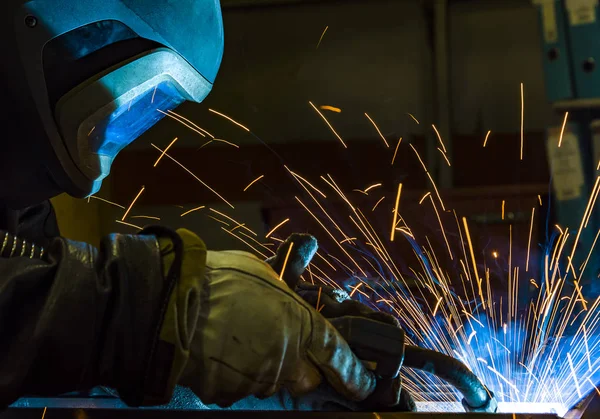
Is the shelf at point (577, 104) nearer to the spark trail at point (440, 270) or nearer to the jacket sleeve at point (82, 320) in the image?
the spark trail at point (440, 270)

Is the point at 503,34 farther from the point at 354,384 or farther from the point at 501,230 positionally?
the point at 354,384

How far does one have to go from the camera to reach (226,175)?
3266 mm

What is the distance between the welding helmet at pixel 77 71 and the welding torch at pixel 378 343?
0.56 m

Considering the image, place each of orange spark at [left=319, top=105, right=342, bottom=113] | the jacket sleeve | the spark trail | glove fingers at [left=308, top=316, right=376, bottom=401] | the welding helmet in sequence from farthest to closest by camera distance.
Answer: orange spark at [left=319, top=105, right=342, bottom=113], the spark trail, the welding helmet, glove fingers at [left=308, top=316, right=376, bottom=401], the jacket sleeve

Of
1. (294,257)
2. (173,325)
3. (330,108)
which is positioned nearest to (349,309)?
(294,257)

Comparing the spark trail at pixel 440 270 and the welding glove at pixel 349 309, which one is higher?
the welding glove at pixel 349 309

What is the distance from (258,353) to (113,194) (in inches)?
106

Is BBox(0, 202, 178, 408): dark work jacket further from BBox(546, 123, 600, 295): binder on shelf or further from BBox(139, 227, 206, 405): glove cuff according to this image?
BBox(546, 123, 600, 295): binder on shelf

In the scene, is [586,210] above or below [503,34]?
below

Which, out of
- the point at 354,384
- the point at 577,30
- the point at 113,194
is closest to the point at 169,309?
the point at 354,384

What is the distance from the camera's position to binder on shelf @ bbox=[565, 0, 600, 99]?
2381 mm

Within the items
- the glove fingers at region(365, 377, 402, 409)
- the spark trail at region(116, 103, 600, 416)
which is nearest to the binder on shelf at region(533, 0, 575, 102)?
the spark trail at region(116, 103, 600, 416)

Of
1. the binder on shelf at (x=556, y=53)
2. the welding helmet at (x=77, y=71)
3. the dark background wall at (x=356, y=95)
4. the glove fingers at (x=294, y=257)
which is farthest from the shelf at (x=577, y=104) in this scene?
the glove fingers at (x=294, y=257)

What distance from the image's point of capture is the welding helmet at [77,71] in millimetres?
1199
